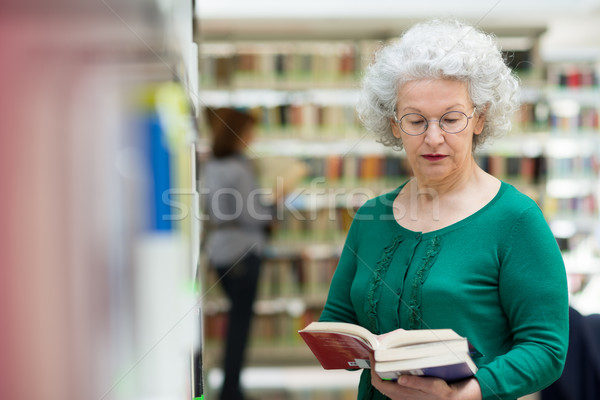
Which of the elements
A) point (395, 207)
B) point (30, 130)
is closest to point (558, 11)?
point (395, 207)

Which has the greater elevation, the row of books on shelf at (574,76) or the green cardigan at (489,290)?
the row of books on shelf at (574,76)

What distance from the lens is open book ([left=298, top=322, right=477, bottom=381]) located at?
3.04 feet

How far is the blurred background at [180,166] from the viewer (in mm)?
1186

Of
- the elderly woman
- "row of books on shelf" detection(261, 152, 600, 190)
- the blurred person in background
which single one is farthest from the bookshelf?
the elderly woman

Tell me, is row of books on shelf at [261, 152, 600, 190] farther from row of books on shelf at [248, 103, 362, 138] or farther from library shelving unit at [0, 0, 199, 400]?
library shelving unit at [0, 0, 199, 400]

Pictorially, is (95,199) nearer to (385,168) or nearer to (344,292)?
(344,292)

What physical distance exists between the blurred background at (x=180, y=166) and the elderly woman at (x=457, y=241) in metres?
0.25

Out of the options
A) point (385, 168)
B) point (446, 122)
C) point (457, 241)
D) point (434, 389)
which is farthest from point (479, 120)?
point (385, 168)

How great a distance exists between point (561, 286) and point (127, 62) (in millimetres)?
1634

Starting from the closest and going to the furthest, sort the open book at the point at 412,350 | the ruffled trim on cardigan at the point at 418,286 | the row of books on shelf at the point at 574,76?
1. the open book at the point at 412,350
2. the ruffled trim on cardigan at the point at 418,286
3. the row of books on shelf at the point at 574,76

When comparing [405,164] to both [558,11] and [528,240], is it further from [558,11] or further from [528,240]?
[528,240]

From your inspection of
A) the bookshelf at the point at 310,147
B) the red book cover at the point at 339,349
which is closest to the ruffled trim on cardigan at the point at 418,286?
the red book cover at the point at 339,349

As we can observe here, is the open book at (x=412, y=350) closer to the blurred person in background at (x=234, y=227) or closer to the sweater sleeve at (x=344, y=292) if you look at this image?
the sweater sleeve at (x=344, y=292)

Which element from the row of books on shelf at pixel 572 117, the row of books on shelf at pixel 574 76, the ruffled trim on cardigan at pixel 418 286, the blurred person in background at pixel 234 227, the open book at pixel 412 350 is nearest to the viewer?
the open book at pixel 412 350
